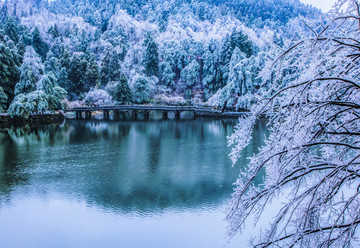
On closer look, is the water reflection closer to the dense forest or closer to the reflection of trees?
the reflection of trees

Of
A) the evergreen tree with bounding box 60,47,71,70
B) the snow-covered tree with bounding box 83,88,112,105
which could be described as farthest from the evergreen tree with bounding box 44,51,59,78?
the snow-covered tree with bounding box 83,88,112,105

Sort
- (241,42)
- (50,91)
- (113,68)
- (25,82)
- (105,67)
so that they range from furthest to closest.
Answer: (105,67), (113,68), (241,42), (50,91), (25,82)

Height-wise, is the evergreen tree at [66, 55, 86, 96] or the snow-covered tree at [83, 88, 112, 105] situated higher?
the evergreen tree at [66, 55, 86, 96]

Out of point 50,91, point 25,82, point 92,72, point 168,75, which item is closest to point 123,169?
point 50,91

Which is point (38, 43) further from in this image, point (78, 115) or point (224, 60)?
point (224, 60)

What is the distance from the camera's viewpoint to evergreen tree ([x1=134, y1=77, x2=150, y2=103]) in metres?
54.7

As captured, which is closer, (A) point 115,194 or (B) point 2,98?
(A) point 115,194

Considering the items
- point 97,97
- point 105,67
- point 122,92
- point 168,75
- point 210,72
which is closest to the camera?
point 122,92

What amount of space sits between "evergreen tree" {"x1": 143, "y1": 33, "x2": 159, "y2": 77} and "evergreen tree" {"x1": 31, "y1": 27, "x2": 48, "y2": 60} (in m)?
18.2

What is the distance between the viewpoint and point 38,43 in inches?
2499

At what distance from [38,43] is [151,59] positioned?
65.3 ft

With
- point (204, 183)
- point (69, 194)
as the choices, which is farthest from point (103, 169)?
point (204, 183)

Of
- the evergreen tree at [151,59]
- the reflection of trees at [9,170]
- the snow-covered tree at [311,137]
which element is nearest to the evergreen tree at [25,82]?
the reflection of trees at [9,170]

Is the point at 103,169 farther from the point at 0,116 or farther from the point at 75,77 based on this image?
the point at 75,77
